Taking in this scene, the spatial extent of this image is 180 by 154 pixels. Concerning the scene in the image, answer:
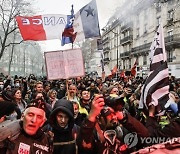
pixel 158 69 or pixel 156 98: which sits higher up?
pixel 158 69

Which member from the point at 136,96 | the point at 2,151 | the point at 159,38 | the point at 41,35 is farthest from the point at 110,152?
the point at 41,35

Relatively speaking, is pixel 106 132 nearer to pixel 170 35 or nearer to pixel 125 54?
pixel 170 35

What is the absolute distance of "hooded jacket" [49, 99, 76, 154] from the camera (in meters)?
2.62

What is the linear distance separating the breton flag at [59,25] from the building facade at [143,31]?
656 centimetres

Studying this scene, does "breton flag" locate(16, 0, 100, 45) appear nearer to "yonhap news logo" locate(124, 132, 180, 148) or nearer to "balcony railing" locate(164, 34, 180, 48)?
"yonhap news logo" locate(124, 132, 180, 148)

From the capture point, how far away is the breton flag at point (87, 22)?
681cm

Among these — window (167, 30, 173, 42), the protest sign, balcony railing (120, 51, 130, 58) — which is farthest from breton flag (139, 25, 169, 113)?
balcony railing (120, 51, 130, 58)

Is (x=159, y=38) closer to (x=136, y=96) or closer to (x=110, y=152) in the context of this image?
(x=110, y=152)

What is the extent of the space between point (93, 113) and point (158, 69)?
137 centimetres

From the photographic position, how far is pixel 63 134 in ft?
8.80

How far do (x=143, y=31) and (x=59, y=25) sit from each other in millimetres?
36177

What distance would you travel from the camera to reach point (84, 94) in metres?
5.34

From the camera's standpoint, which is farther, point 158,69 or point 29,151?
point 158,69

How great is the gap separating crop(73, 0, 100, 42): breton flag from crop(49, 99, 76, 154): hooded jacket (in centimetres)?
410
